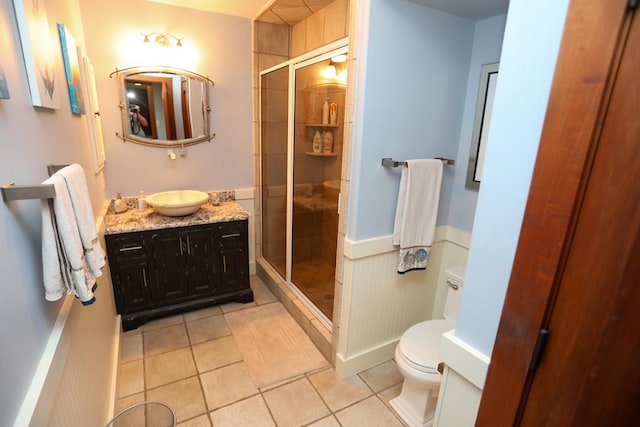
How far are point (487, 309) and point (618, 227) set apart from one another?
0.39 m

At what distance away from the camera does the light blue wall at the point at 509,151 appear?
0.70 meters

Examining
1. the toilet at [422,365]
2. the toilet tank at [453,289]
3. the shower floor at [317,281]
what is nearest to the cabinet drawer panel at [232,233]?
the shower floor at [317,281]

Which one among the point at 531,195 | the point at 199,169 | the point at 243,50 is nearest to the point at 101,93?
the point at 199,169

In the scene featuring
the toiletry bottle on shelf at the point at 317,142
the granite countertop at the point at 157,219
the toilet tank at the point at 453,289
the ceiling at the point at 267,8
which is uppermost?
the ceiling at the point at 267,8

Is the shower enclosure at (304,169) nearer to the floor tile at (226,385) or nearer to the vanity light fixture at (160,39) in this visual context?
the floor tile at (226,385)

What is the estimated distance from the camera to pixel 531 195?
2.35 feet

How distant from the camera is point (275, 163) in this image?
9.87 feet

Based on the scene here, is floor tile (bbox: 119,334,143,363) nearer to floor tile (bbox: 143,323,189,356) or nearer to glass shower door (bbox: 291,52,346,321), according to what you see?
floor tile (bbox: 143,323,189,356)

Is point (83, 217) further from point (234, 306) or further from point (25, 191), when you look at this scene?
point (234, 306)

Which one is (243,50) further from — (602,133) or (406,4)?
(602,133)

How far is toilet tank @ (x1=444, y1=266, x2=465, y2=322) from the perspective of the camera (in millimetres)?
1863

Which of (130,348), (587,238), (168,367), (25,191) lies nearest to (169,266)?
(130,348)

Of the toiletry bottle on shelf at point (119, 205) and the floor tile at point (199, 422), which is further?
the toiletry bottle on shelf at point (119, 205)

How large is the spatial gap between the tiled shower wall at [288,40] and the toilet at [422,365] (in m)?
0.48
